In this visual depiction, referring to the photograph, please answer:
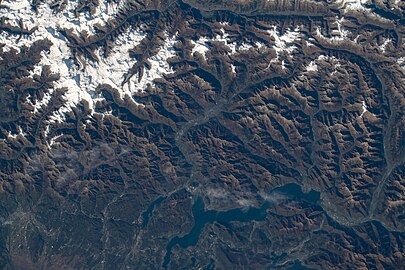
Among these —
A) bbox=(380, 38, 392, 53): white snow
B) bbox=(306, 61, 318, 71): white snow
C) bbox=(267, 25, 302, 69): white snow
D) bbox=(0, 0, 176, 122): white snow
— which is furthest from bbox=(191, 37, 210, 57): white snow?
bbox=(380, 38, 392, 53): white snow

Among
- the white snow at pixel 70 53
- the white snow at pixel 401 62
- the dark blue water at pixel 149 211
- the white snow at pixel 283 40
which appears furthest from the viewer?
the dark blue water at pixel 149 211

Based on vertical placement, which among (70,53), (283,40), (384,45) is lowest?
(70,53)

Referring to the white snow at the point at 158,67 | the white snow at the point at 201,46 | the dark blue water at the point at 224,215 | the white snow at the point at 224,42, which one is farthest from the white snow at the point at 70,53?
the dark blue water at the point at 224,215

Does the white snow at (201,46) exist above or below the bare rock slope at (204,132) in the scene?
above

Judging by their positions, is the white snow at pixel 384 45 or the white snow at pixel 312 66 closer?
the white snow at pixel 384 45

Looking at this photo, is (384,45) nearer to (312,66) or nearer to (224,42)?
(312,66)

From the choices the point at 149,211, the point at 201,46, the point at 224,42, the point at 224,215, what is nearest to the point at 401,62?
the point at 224,42

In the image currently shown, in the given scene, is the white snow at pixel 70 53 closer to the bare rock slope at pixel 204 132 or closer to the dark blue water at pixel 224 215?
the bare rock slope at pixel 204 132

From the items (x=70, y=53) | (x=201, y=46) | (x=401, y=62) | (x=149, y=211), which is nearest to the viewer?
(x=401, y=62)

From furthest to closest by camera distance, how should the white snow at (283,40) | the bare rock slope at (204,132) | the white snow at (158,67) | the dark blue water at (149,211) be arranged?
the dark blue water at (149,211)
the white snow at (158,67)
the white snow at (283,40)
the bare rock slope at (204,132)
